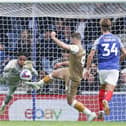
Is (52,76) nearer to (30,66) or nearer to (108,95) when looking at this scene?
(30,66)

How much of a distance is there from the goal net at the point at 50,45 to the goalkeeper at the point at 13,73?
0.21m

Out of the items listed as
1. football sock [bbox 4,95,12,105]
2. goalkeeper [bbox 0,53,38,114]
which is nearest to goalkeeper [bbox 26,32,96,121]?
goalkeeper [bbox 0,53,38,114]

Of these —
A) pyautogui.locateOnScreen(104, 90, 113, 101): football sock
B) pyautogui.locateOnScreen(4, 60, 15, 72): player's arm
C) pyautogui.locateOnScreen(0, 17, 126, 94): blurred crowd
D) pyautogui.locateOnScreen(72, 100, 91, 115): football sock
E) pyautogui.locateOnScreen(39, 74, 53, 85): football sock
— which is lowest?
pyautogui.locateOnScreen(72, 100, 91, 115): football sock

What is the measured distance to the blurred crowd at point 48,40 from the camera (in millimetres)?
18453

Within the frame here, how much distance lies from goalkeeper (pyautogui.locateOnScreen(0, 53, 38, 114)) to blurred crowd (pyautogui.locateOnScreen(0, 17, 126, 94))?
286 millimetres

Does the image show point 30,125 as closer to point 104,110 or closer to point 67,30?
point 104,110

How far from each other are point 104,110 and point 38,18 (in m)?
3.93

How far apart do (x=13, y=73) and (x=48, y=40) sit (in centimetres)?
115

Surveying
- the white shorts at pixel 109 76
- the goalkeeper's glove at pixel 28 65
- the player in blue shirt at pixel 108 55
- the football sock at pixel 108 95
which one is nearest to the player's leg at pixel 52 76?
the goalkeeper's glove at pixel 28 65

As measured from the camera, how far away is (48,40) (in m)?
18.6

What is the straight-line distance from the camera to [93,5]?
18031 mm

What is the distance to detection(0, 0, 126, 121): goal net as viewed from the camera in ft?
59.2

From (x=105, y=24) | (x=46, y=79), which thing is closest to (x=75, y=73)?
(x=105, y=24)

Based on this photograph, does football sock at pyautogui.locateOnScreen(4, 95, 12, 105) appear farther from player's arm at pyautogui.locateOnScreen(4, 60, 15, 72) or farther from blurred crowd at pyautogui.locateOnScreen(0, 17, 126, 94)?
player's arm at pyautogui.locateOnScreen(4, 60, 15, 72)
